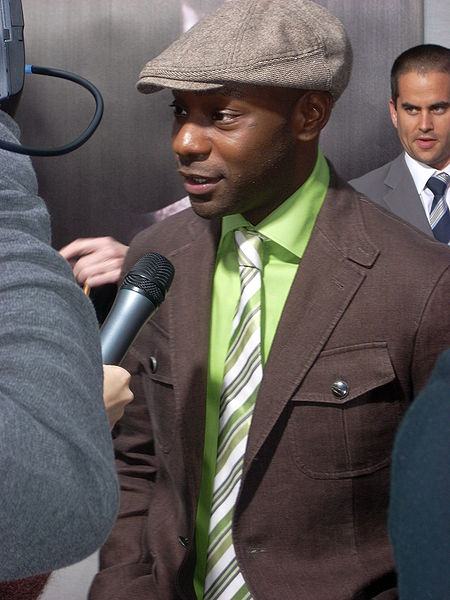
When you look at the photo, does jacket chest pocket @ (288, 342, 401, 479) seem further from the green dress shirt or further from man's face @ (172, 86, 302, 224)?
man's face @ (172, 86, 302, 224)

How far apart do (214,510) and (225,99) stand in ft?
1.95

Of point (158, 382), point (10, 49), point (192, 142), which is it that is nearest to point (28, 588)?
point (158, 382)

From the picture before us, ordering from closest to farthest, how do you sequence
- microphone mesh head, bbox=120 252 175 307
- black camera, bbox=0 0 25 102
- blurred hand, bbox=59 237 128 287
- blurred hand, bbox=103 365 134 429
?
black camera, bbox=0 0 25 102 → blurred hand, bbox=103 365 134 429 → microphone mesh head, bbox=120 252 175 307 → blurred hand, bbox=59 237 128 287

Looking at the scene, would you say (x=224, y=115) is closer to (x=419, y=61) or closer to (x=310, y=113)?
(x=310, y=113)

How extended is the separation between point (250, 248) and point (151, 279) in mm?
299

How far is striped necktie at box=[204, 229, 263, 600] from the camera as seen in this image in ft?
4.09

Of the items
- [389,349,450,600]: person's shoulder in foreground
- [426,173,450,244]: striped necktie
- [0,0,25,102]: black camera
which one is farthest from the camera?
[426,173,450,244]: striped necktie

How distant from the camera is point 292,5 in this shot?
4.12ft

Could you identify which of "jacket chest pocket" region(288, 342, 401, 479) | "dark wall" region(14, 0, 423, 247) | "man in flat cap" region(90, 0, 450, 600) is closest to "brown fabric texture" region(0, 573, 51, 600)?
"dark wall" region(14, 0, 423, 247)

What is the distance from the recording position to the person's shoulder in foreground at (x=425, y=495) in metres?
0.49

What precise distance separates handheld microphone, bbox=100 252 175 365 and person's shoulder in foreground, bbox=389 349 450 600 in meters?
0.45

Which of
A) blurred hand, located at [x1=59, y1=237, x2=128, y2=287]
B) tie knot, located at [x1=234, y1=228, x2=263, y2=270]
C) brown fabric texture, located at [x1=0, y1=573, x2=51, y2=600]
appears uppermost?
tie knot, located at [x1=234, y1=228, x2=263, y2=270]

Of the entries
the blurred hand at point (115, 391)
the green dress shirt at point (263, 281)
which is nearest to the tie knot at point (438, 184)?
the green dress shirt at point (263, 281)

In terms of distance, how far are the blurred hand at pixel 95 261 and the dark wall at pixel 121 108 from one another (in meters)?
0.85
